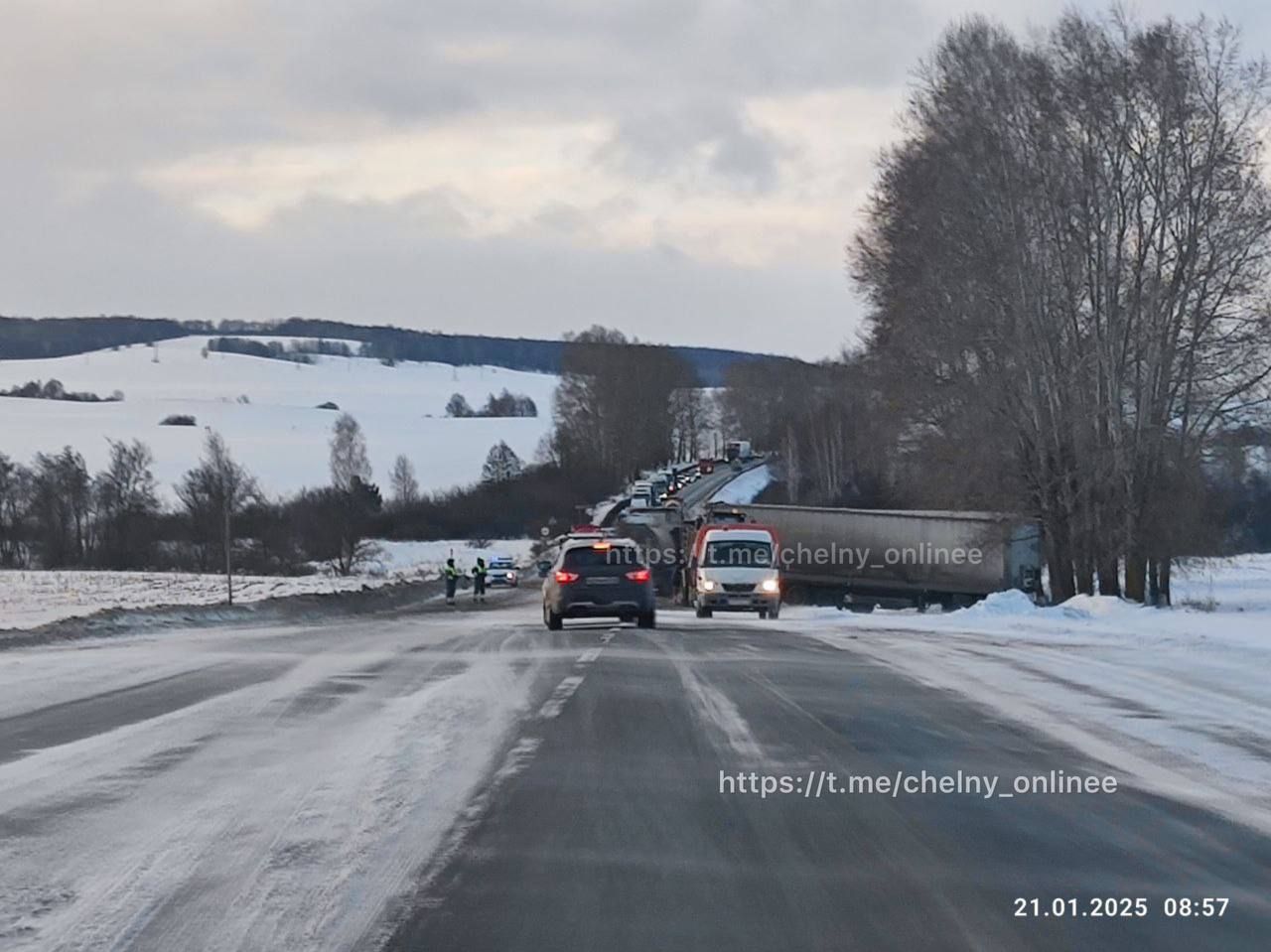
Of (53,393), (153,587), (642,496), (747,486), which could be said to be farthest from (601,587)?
(53,393)

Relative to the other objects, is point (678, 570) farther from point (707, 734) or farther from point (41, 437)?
point (41, 437)

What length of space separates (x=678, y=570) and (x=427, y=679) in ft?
119

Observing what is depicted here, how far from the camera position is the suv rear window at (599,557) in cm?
2977

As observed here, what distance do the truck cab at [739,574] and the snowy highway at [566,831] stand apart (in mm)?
23380

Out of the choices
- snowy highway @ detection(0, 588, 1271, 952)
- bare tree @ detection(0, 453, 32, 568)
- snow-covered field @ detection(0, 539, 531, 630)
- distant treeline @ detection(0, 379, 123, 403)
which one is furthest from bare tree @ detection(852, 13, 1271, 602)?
distant treeline @ detection(0, 379, 123, 403)

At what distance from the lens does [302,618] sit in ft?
131

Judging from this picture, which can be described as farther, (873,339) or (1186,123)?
(873,339)

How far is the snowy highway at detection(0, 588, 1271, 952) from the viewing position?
6.70 m

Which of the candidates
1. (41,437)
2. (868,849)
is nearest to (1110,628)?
(868,849)

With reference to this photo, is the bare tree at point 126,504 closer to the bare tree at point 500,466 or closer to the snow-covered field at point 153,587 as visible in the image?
the snow-covered field at point 153,587

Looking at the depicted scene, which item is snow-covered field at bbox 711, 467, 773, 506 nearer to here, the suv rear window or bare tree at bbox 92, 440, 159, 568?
bare tree at bbox 92, 440, 159, 568

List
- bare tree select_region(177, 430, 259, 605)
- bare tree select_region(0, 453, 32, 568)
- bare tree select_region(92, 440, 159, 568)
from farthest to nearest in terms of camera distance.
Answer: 1. bare tree select_region(0, 453, 32, 568)
2. bare tree select_region(92, 440, 159, 568)
3. bare tree select_region(177, 430, 259, 605)

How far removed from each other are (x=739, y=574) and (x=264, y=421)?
120 metres
